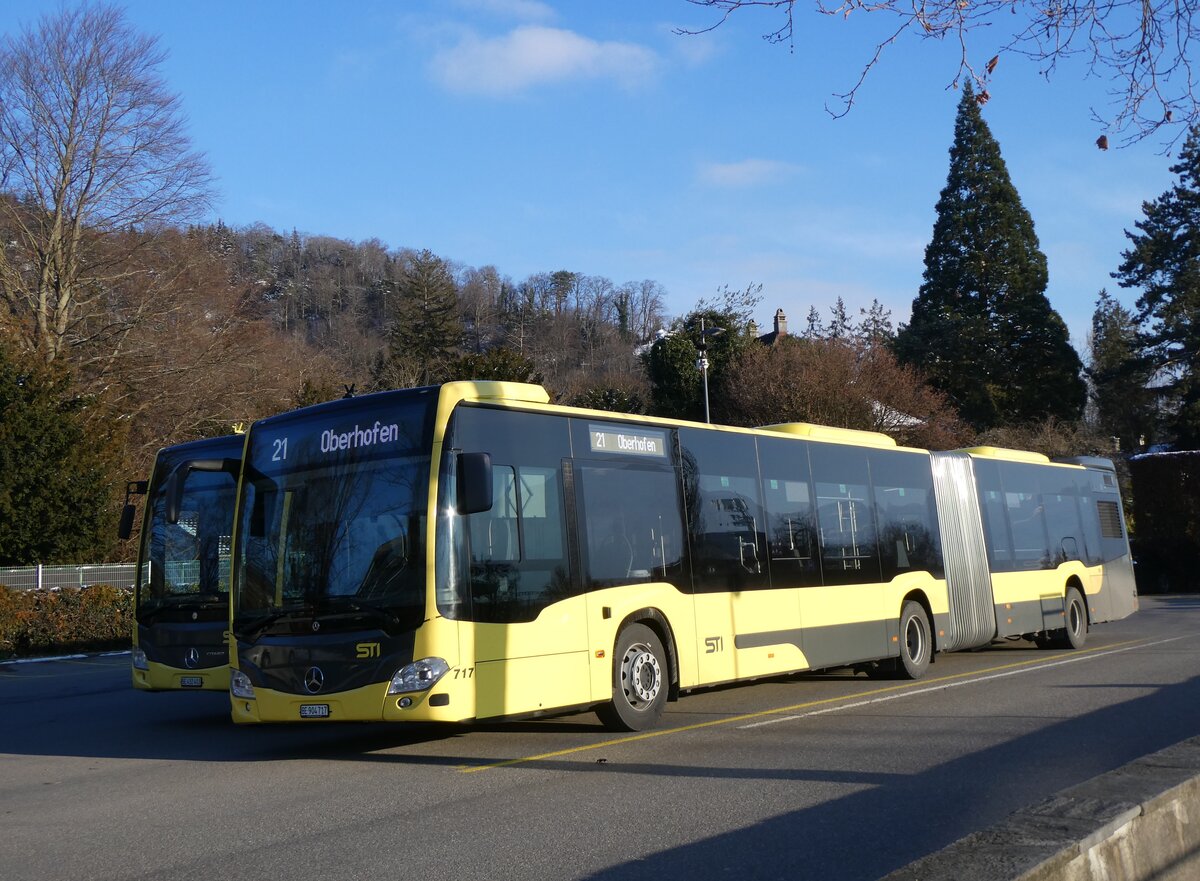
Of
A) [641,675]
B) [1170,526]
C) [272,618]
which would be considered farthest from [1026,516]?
[1170,526]

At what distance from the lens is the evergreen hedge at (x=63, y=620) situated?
79.6 feet

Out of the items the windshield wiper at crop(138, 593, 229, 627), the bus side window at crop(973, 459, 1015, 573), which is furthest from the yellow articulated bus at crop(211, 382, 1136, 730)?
the bus side window at crop(973, 459, 1015, 573)

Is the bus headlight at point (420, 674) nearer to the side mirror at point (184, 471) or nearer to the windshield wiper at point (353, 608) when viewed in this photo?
the windshield wiper at point (353, 608)

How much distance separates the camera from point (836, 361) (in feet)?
156

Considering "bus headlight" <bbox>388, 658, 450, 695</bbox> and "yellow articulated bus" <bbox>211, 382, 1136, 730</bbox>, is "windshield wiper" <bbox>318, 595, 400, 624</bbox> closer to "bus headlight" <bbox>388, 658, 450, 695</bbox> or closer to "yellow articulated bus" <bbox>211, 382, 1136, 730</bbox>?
"yellow articulated bus" <bbox>211, 382, 1136, 730</bbox>

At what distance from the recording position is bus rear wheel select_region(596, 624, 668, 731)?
1098cm

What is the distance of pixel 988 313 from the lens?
213 ft

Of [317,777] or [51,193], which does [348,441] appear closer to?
[317,777]

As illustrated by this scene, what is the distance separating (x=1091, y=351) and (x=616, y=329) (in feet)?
123

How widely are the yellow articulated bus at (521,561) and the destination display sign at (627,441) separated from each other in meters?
0.03

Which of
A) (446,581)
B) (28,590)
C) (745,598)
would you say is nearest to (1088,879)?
(446,581)

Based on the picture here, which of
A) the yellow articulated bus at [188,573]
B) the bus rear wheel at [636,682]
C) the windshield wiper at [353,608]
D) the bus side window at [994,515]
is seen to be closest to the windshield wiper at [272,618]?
the windshield wiper at [353,608]

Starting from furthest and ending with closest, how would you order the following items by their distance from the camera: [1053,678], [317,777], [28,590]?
[28,590], [1053,678], [317,777]

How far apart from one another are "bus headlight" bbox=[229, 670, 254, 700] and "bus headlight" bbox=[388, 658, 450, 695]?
1674 millimetres
